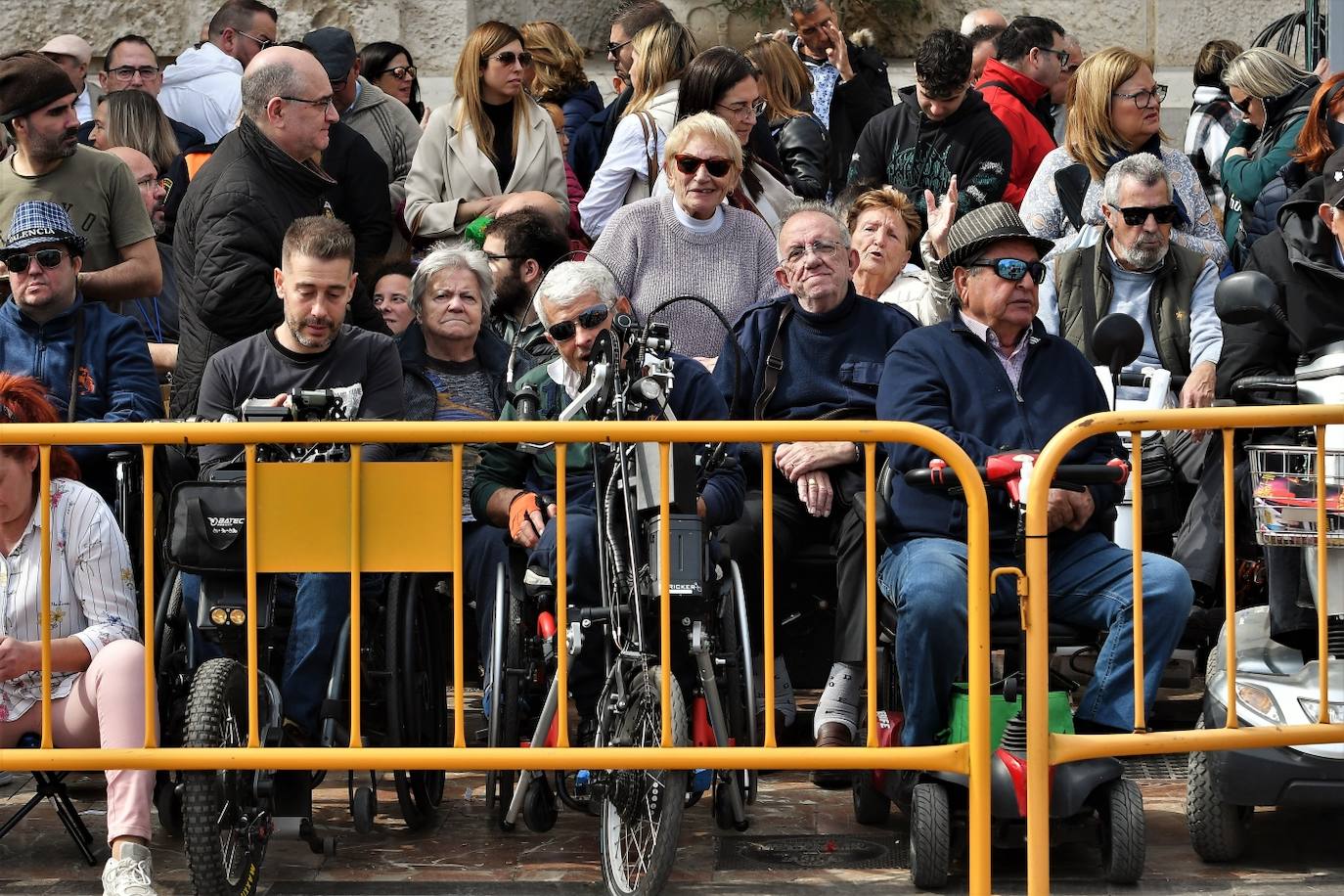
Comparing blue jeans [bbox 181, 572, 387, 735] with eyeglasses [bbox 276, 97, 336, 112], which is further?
eyeglasses [bbox 276, 97, 336, 112]

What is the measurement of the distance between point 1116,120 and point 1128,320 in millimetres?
2760

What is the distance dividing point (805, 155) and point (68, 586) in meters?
4.43

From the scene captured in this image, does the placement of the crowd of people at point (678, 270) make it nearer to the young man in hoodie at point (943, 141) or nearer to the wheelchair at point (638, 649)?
the young man in hoodie at point (943, 141)

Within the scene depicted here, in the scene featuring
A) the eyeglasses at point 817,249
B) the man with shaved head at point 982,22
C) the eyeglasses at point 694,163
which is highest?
the man with shaved head at point 982,22

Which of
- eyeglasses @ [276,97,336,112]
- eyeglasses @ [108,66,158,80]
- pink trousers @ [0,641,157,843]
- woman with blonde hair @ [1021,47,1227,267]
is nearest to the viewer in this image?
pink trousers @ [0,641,157,843]

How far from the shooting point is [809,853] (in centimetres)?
573

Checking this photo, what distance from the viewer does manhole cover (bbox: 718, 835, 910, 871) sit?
562cm

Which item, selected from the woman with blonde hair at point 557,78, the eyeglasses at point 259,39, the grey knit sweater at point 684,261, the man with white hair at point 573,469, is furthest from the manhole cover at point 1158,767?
the eyeglasses at point 259,39

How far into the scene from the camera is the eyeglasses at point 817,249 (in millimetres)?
6605

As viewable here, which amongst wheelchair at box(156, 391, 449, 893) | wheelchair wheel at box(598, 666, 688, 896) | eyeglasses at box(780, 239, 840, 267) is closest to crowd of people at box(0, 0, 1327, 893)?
eyeglasses at box(780, 239, 840, 267)

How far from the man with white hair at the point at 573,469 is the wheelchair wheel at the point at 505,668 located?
0.15m

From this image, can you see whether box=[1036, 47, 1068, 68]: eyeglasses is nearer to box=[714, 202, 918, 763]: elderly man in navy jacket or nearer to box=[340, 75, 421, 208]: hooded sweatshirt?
box=[340, 75, 421, 208]: hooded sweatshirt

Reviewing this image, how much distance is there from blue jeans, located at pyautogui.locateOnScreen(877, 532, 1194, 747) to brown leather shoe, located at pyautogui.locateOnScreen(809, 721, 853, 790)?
54 centimetres

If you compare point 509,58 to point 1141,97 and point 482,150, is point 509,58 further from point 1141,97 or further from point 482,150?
point 1141,97
